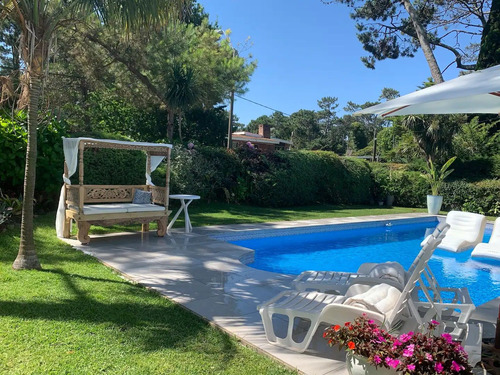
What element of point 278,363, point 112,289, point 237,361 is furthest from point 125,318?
point 278,363

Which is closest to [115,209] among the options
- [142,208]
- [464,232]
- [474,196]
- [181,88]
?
[142,208]

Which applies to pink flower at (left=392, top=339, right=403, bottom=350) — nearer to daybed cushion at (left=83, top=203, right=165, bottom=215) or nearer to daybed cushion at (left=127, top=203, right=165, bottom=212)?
daybed cushion at (left=83, top=203, right=165, bottom=215)

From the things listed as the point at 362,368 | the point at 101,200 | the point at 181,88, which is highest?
the point at 181,88

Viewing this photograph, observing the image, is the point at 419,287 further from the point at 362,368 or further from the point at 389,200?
the point at 389,200

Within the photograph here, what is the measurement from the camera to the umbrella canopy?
3.28 meters

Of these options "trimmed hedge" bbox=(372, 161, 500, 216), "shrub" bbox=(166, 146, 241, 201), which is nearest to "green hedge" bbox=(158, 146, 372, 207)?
"shrub" bbox=(166, 146, 241, 201)

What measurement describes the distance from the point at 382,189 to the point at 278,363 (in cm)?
1799

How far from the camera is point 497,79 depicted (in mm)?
3297

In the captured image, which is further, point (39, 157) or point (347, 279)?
point (39, 157)

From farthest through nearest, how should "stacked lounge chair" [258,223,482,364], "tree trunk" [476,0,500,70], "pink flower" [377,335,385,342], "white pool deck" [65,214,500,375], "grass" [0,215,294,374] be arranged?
"tree trunk" [476,0,500,70]
"white pool deck" [65,214,500,375]
"stacked lounge chair" [258,223,482,364]
"grass" [0,215,294,374]
"pink flower" [377,335,385,342]

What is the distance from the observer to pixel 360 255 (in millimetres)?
9961

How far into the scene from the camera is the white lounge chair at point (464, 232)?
31.3 feet

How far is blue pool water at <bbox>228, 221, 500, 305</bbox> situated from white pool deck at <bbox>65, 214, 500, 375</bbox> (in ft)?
4.58

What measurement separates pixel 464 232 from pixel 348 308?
817 cm
